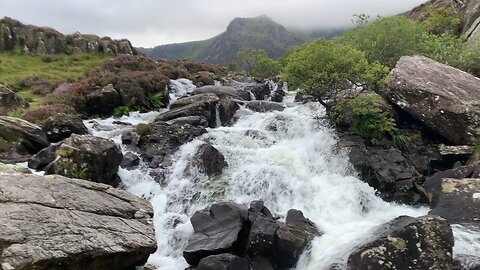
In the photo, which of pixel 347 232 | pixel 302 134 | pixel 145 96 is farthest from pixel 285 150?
pixel 145 96

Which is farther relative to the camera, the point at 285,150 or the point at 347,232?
the point at 285,150

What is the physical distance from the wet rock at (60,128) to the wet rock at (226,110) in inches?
412

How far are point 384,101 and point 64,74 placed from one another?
39.0 m

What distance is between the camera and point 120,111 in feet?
106

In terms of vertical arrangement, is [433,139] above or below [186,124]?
below

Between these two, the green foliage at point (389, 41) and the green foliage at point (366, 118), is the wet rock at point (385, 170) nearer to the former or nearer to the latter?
the green foliage at point (366, 118)

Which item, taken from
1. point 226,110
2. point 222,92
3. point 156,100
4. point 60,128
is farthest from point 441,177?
point 156,100

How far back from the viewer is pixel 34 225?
399 inches

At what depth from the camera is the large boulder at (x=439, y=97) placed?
21420mm

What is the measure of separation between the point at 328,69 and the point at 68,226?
18.5 metres

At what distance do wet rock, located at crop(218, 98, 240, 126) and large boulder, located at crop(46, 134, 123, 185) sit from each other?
1170cm

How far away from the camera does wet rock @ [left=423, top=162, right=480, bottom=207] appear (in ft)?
59.9

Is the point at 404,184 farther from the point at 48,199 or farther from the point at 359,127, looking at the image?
the point at 48,199

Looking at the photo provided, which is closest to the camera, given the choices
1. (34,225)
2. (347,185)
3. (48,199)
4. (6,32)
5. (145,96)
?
(34,225)
